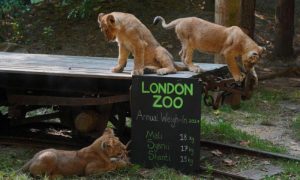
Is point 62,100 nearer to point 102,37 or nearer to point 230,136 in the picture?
point 230,136

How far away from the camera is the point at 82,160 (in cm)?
703

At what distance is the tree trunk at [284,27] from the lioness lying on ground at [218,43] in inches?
332

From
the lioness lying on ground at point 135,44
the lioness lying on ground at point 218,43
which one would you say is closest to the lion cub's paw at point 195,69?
the lioness lying on ground at point 218,43

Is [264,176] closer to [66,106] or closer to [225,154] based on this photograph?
[225,154]

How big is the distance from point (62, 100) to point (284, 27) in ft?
30.7

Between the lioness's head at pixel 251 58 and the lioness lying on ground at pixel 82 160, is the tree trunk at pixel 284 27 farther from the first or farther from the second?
the lioness lying on ground at pixel 82 160

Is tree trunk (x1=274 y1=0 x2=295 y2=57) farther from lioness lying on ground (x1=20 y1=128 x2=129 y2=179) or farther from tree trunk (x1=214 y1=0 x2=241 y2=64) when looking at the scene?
lioness lying on ground (x1=20 y1=128 x2=129 y2=179)

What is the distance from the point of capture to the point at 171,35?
16.8m

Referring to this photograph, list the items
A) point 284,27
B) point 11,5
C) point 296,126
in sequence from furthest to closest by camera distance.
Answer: point 284,27 → point 11,5 → point 296,126

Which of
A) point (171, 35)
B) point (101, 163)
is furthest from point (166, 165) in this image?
point (171, 35)

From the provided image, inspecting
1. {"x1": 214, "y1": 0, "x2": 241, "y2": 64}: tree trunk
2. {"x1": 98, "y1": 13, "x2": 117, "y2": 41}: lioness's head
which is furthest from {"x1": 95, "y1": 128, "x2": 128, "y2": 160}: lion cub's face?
{"x1": 214, "y1": 0, "x2": 241, "y2": 64}: tree trunk

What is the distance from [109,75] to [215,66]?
1777 mm

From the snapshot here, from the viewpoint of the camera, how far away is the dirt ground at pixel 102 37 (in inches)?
621

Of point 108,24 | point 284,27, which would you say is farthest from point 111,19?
point 284,27
